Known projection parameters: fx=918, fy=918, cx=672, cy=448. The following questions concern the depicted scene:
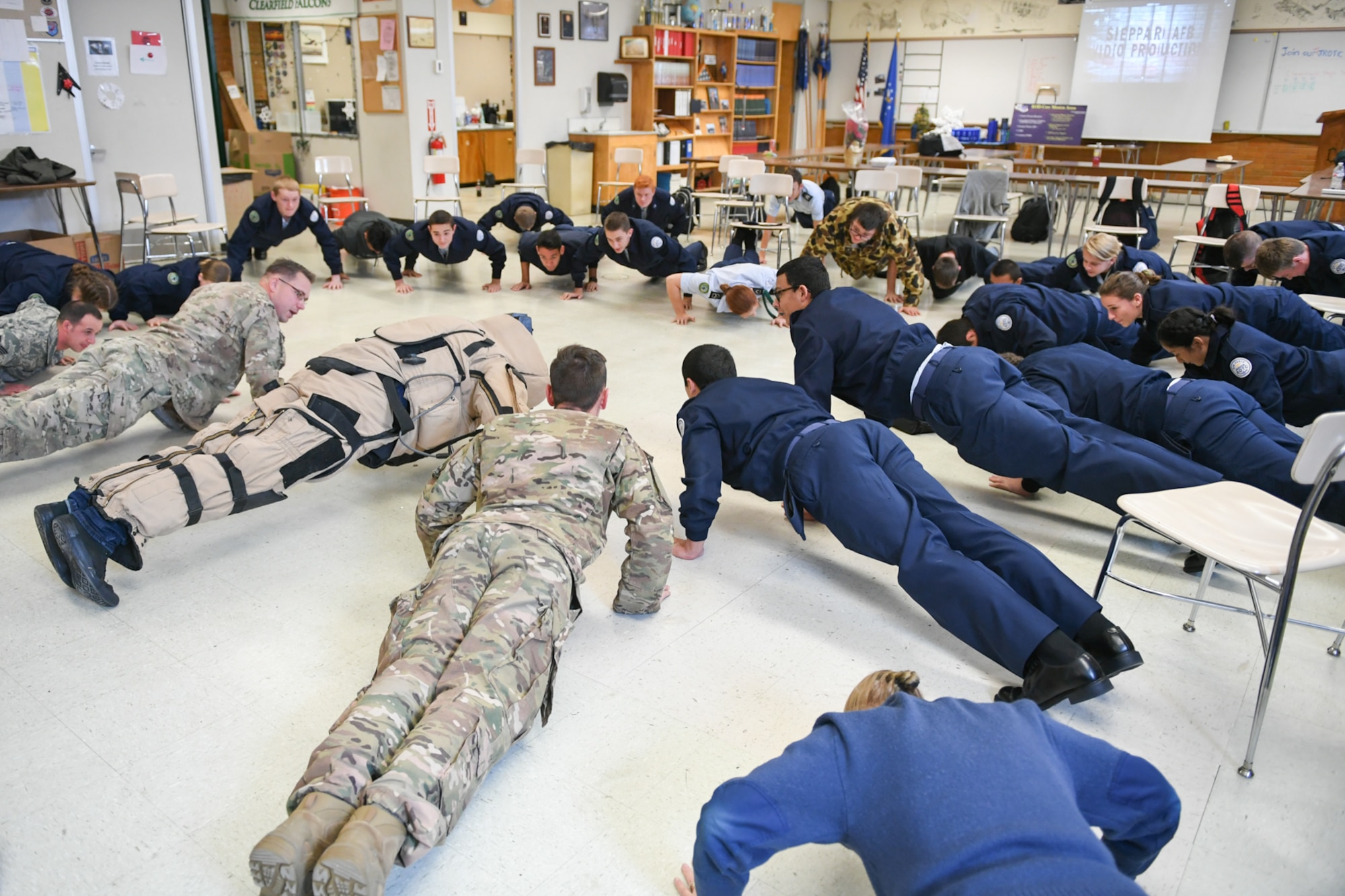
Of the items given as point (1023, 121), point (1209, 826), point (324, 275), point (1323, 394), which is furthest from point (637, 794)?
point (1023, 121)

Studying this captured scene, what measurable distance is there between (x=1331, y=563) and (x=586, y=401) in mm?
1930

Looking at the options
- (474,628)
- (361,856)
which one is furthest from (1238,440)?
(361,856)

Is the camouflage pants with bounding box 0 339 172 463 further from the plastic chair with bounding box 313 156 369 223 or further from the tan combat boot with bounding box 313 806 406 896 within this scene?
the plastic chair with bounding box 313 156 369 223

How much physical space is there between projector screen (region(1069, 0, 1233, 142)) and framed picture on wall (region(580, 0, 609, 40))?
22.4 feet

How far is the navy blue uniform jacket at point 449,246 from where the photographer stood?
23.4ft

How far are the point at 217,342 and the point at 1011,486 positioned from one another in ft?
11.0

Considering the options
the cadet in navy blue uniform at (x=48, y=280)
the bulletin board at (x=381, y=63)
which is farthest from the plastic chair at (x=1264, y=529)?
the bulletin board at (x=381, y=63)

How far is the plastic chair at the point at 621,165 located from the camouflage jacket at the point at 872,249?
2.95m

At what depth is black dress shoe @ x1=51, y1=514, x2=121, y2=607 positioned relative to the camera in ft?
8.80

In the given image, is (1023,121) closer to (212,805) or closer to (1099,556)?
(1099,556)

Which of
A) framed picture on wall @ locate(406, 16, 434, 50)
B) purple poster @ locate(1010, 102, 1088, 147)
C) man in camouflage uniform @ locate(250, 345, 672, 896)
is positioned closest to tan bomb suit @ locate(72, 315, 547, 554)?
man in camouflage uniform @ locate(250, 345, 672, 896)

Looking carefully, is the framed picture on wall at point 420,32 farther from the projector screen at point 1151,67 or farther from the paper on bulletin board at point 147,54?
the projector screen at point 1151,67

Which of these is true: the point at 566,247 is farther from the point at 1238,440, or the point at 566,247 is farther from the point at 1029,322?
the point at 1238,440

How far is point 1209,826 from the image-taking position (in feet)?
6.75
